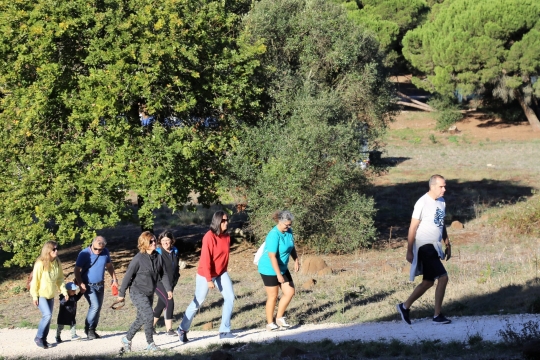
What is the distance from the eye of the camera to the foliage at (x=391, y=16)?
4800 cm

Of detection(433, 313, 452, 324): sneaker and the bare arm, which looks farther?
detection(433, 313, 452, 324): sneaker

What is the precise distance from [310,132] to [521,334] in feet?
37.4

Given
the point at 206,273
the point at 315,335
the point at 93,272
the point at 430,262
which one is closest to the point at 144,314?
the point at 206,273

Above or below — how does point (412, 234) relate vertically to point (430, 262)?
above

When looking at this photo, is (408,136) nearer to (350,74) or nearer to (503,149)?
(503,149)

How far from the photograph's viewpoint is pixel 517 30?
41.4 metres

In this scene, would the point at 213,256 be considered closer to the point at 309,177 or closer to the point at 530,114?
the point at 309,177

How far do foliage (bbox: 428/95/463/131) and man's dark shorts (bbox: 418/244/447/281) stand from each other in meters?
38.7

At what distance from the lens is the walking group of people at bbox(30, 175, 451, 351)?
29.3 feet

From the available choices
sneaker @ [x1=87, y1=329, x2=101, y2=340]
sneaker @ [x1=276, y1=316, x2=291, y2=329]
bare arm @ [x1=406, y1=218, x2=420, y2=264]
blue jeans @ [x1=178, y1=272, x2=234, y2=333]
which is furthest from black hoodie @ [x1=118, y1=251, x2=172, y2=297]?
bare arm @ [x1=406, y1=218, x2=420, y2=264]

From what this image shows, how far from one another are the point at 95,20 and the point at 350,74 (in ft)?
25.4

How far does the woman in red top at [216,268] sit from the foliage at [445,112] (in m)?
38.5

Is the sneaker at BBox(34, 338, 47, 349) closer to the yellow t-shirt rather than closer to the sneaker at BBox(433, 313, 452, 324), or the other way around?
the yellow t-shirt

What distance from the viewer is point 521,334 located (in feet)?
25.2
